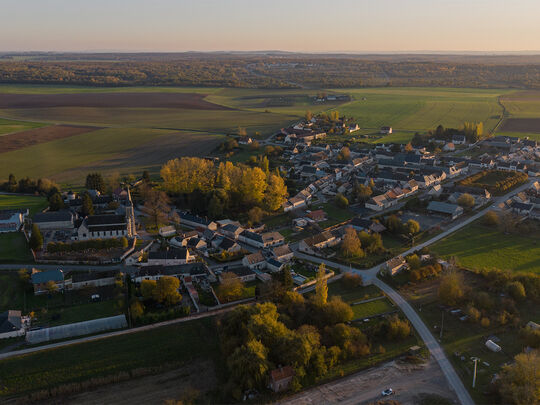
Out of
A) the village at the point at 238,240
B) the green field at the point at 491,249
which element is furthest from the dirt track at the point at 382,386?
the green field at the point at 491,249

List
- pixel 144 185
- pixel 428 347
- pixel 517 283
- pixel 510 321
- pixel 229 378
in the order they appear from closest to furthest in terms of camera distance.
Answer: pixel 229 378, pixel 428 347, pixel 510 321, pixel 517 283, pixel 144 185

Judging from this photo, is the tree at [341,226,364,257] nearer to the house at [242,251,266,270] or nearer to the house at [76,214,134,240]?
the house at [242,251,266,270]

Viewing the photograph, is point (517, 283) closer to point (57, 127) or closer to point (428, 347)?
point (428, 347)

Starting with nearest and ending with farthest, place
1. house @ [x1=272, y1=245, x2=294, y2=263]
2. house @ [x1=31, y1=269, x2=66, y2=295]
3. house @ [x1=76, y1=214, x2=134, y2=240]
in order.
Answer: house @ [x1=31, y1=269, x2=66, y2=295] < house @ [x1=272, y1=245, x2=294, y2=263] < house @ [x1=76, y1=214, x2=134, y2=240]

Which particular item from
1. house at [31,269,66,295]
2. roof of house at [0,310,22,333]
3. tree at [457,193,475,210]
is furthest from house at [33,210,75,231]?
tree at [457,193,475,210]

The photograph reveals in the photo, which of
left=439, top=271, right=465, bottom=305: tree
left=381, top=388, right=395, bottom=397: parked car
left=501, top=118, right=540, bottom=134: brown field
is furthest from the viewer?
left=501, top=118, right=540, bottom=134: brown field

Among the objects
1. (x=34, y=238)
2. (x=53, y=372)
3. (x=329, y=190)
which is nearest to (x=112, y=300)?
(x=53, y=372)
